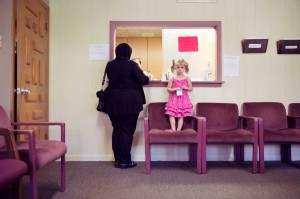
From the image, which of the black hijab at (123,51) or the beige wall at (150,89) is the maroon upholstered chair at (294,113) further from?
the black hijab at (123,51)

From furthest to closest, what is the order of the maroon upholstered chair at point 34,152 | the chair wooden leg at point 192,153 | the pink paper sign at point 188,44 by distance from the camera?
1. the pink paper sign at point 188,44
2. the chair wooden leg at point 192,153
3. the maroon upholstered chair at point 34,152

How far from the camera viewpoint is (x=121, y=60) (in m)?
3.52

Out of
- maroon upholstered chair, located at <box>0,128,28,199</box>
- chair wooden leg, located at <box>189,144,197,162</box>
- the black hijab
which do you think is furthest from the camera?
chair wooden leg, located at <box>189,144,197,162</box>

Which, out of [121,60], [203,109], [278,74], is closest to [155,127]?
[203,109]

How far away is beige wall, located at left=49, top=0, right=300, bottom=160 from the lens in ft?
13.1

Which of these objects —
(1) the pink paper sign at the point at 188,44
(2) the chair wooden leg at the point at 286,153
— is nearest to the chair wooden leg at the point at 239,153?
(2) the chair wooden leg at the point at 286,153

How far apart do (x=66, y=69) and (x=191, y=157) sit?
1.97 m

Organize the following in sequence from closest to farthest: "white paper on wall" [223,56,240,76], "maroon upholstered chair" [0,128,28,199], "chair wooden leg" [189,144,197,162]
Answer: "maroon upholstered chair" [0,128,28,199], "chair wooden leg" [189,144,197,162], "white paper on wall" [223,56,240,76]

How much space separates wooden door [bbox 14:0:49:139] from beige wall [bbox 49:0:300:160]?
0.22 meters

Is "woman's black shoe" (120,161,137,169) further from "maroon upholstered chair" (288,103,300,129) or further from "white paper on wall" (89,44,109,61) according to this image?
"maroon upholstered chair" (288,103,300,129)

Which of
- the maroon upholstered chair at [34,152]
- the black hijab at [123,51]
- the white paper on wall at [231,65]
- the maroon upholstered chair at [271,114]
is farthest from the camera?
the white paper on wall at [231,65]

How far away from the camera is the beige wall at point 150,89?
3.98 metres

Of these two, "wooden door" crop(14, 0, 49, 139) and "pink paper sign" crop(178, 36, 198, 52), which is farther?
"pink paper sign" crop(178, 36, 198, 52)

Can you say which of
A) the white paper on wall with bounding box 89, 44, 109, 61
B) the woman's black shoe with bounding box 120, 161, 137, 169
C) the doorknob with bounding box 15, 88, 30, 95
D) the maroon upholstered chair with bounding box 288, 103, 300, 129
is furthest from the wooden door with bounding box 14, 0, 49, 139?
the maroon upholstered chair with bounding box 288, 103, 300, 129
